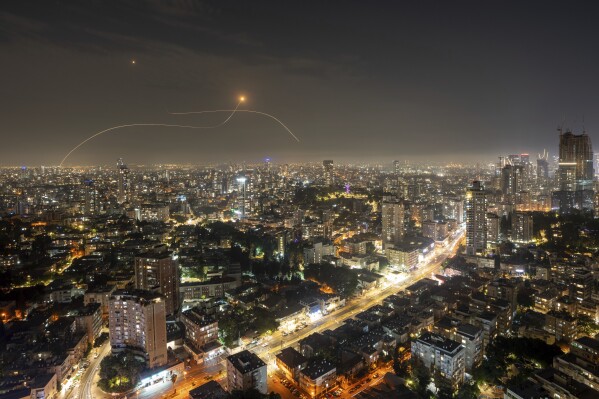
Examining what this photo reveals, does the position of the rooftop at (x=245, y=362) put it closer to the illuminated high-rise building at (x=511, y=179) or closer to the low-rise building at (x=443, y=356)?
the low-rise building at (x=443, y=356)

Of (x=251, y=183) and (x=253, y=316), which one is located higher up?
(x=251, y=183)

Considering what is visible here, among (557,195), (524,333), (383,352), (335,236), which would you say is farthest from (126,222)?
(557,195)

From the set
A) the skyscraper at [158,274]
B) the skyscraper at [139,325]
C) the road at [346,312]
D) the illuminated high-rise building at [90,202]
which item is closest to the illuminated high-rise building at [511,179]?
the road at [346,312]

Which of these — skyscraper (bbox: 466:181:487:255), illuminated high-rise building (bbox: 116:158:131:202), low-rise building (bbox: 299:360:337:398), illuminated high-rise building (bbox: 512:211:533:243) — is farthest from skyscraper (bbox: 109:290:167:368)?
illuminated high-rise building (bbox: 116:158:131:202)

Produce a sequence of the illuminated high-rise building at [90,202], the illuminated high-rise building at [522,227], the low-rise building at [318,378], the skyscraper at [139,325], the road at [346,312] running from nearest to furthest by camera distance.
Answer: the low-rise building at [318,378] → the skyscraper at [139,325] → the road at [346,312] → the illuminated high-rise building at [522,227] → the illuminated high-rise building at [90,202]

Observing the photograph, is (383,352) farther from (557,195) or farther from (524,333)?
(557,195)
